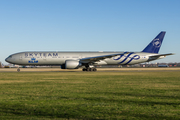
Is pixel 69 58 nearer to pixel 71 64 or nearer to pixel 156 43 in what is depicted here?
pixel 71 64

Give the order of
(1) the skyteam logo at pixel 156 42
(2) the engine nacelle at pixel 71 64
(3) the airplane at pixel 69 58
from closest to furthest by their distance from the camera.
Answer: (2) the engine nacelle at pixel 71 64 < (3) the airplane at pixel 69 58 < (1) the skyteam logo at pixel 156 42

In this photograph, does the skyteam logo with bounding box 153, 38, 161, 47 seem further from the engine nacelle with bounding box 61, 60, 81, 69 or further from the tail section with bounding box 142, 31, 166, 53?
the engine nacelle with bounding box 61, 60, 81, 69

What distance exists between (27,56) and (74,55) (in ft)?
31.6

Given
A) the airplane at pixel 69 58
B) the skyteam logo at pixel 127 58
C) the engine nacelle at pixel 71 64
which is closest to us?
the engine nacelle at pixel 71 64

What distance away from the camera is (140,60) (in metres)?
47.6

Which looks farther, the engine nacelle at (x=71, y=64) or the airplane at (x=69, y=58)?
the airplane at (x=69, y=58)

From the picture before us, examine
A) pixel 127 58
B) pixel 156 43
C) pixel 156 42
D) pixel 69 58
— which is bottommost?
pixel 127 58

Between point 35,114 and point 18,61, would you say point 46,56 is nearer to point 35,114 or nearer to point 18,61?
point 18,61

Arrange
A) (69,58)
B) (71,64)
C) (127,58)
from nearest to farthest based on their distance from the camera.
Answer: (71,64), (69,58), (127,58)

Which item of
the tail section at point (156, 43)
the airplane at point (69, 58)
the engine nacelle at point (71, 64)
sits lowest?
the engine nacelle at point (71, 64)

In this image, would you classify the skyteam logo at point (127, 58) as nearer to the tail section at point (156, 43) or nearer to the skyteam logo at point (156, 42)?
the tail section at point (156, 43)

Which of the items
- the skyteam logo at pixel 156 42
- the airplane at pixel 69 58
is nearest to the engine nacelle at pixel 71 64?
the airplane at pixel 69 58

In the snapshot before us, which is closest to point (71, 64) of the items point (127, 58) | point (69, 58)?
point (69, 58)

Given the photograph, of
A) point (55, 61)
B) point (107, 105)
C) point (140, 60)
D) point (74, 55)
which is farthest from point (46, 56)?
point (107, 105)
